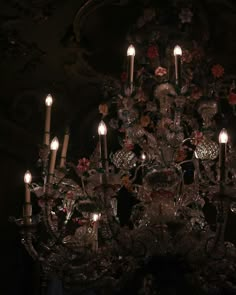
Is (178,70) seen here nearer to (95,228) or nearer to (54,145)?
(54,145)

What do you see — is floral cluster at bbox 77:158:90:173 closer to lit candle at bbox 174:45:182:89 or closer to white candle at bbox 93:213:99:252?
white candle at bbox 93:213:99:252

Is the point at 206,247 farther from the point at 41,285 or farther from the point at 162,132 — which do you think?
the point at 41,285

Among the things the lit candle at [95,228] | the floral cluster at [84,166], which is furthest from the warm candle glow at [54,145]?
the lit candle at [95,228]

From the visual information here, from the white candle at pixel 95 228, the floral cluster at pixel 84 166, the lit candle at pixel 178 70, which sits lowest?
the white candle at pixel 95 228

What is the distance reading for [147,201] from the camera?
3.72 meters

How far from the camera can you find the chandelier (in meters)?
3.29

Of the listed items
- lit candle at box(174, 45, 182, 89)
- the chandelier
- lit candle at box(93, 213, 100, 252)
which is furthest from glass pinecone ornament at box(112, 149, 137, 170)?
lit candle at box(174, 45, 182, 89)

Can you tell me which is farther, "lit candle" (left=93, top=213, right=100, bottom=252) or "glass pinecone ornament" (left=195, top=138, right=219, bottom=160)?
"lit candle" (left=93, top=213, right=100, bottom=252)

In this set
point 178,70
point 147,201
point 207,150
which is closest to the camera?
point 178,70

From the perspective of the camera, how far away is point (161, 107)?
3938 millimetres

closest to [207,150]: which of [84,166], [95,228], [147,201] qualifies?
[147,201]

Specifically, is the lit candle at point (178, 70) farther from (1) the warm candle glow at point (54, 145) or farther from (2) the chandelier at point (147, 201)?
(1) the warm candle glow at point (54, 145)

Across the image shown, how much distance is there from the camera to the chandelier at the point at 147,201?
129 inches

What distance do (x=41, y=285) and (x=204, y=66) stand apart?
78.3 inches
